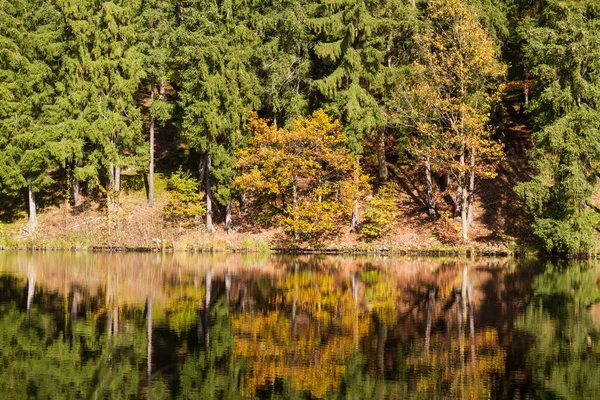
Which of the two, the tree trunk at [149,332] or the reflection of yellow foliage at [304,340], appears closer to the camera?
the reflection of yellow foliage at [304,340]

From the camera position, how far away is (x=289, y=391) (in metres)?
14.4

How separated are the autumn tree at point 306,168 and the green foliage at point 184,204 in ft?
11.0

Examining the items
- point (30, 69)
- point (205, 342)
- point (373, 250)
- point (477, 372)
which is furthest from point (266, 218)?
point (477, 372)

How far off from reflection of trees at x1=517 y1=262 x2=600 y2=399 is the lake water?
58 millimetres

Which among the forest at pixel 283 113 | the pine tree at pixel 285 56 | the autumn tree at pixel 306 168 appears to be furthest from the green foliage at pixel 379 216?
the pine tree at pixel 285 56

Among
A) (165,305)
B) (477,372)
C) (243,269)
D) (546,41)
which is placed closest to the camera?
(477,372)

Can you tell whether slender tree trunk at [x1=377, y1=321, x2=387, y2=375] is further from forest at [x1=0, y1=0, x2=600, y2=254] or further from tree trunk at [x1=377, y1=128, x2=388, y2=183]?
tree trunk at [x1=377, y1=128, x2=388, y2=183]

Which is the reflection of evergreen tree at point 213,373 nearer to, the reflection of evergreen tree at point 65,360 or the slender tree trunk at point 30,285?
the reflection of evergreen tree at point 65,360

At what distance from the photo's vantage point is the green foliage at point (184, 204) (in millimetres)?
48844

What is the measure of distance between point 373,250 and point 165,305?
74.8ft

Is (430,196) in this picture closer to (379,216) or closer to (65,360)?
(379,216)

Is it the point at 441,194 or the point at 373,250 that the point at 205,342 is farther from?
the point at 441,194

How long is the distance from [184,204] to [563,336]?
3291 cm

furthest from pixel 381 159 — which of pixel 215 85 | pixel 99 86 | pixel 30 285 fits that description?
pixel 30 285
